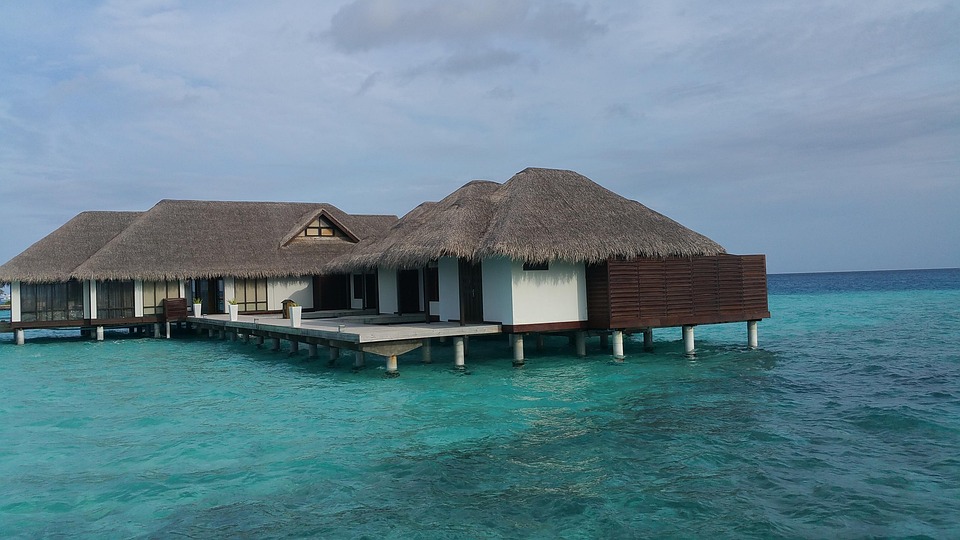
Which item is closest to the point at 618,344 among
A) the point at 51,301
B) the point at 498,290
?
the point at 498,290

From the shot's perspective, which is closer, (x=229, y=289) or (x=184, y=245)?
(x=184, y=245)

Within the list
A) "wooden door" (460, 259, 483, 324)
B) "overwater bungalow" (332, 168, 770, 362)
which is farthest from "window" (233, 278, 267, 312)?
"wooden door" (460, 259, 483, 324)

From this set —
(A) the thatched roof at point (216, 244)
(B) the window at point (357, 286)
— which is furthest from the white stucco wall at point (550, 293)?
(A) the thatched roof at point (216, 244)

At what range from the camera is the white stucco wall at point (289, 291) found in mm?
26344

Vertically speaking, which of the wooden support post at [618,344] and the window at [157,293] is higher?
the window at [157,293]

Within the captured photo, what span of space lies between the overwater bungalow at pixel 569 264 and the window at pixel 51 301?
12872 millimetres

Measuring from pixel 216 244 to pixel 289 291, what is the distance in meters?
3.12

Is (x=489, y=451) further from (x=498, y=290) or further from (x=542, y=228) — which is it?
(x=542, y=228)

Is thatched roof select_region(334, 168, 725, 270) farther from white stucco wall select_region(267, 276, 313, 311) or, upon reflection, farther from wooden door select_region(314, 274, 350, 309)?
white stucco wall select_region(267, 276, 313, 311)

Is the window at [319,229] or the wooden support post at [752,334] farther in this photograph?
the window at [319,229]

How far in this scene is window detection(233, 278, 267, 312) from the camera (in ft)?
84.7

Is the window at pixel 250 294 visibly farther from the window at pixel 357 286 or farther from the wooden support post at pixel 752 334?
the wooden support post at pixel 752 334

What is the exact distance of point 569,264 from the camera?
622 inches

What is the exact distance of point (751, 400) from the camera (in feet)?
38.0
